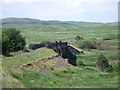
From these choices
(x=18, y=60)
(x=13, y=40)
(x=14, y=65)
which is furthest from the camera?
(x=13, y=40)

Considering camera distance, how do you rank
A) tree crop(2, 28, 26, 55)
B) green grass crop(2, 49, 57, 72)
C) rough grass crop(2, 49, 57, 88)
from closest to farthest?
1. rough grass crop(2, 49, 57, 88)
2. green grass crop(2, 49, 57, 72)
3. tree crop(2, 28, 26, 55)

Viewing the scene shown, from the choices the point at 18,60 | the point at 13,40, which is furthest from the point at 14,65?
the point at 13,40

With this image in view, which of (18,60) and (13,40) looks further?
(13,40)

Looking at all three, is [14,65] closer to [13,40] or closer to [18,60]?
[18,60]

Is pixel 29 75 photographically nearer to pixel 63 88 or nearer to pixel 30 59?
pixel 63 88

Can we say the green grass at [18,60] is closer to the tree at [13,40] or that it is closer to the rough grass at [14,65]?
the rough grass at [14,65]

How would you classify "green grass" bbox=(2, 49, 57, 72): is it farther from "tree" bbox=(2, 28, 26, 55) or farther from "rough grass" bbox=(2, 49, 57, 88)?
"tree" bbox=(2, 28, 26, 55)

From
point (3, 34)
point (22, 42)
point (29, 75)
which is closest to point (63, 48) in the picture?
point (22, 42)

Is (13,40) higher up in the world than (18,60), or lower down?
higher up

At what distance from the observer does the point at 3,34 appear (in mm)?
63594

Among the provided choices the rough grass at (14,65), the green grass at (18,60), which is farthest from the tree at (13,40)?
the green grass at (18,60)

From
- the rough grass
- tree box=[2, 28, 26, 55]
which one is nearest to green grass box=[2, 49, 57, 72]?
the rough grass

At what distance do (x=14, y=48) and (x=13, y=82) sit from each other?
129ft

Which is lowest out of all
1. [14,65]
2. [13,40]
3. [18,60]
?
[14,65]
